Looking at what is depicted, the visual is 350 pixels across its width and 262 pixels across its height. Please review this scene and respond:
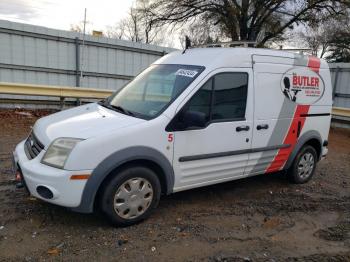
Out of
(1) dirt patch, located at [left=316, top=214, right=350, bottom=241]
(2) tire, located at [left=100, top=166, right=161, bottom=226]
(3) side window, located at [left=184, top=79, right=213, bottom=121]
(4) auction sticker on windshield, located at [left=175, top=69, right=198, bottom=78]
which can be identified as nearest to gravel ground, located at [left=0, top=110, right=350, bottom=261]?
(1) dirt patch, located at [left=316, top=214, right=350, bottom=241]

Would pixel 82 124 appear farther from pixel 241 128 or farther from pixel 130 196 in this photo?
pixel 241 128

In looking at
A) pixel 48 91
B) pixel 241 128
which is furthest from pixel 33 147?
pixel 48 91

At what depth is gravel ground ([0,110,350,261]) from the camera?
3.52 m

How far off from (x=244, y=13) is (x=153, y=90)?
1720 centimetres

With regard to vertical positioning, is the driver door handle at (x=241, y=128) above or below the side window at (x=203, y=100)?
below

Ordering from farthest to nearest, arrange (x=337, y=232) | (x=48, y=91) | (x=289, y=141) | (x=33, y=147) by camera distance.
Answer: (x=48, y=91), (x=289, y=141), (x=337, y=232), (x=33, y=147)

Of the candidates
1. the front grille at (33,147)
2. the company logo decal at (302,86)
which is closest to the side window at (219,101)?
the company logo decal at (302,86)

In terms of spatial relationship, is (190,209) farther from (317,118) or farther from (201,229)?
(317,118)

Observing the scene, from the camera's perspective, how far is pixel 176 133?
13.5 ft

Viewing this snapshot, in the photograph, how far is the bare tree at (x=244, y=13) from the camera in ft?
66.2

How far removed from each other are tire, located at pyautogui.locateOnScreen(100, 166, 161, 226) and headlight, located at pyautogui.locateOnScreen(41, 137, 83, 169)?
0.52 m

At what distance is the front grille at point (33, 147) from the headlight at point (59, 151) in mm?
172

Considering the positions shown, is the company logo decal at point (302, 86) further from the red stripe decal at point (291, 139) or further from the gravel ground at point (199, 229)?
the gravel ground at point (199, 229)

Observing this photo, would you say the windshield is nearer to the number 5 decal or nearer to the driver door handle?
the number 5 decal
